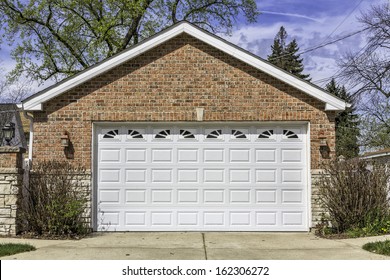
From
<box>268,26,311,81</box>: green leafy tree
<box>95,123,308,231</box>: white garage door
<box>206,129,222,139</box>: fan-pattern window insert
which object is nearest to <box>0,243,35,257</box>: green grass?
<box>95,123,308,231</box>: white garage door

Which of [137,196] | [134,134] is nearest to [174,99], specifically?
[134,134]

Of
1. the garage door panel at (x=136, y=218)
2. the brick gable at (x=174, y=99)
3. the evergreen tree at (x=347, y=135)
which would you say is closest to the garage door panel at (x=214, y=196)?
the garage door panel at (x=136, y=218)

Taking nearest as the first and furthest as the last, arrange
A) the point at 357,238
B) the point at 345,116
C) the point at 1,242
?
the point at 1,242 → the point at 357,238 → the point at 345,116

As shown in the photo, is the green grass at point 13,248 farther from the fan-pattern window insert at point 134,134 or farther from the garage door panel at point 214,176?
the garage door panel at point 214,176

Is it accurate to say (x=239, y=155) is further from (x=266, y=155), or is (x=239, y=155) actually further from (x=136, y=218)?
(x=136, y=218)

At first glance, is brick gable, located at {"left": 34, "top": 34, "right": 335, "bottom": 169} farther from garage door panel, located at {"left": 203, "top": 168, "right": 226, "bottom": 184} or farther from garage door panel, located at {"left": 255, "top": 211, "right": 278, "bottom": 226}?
garage door panel, located at {"left": 255, "top": 211, "right": 278, "bottom": 226}

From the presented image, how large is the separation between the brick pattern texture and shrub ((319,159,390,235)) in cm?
76

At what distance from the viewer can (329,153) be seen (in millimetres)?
12586

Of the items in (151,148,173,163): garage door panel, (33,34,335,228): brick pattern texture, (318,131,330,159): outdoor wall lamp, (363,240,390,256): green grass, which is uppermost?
(33,34,335,228): brick pattern texture

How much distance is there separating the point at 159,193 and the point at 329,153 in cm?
432

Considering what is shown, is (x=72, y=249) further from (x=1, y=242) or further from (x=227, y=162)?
(x=227, y=162)

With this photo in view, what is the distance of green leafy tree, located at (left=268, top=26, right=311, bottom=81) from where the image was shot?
4677 centimetres

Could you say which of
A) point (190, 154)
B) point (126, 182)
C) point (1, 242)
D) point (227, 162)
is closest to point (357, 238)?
point (227, 162)

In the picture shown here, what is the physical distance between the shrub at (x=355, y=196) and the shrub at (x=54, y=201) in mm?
5803
